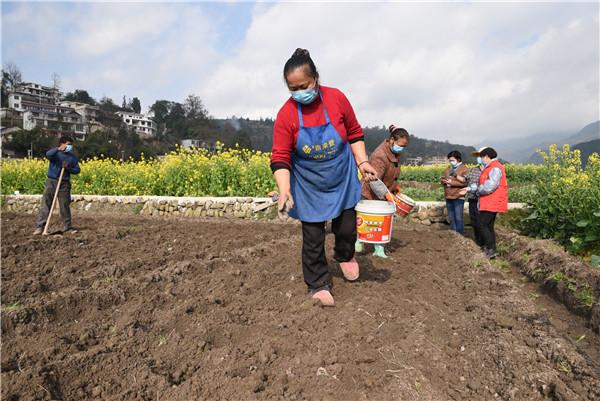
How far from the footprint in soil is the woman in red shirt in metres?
0.68

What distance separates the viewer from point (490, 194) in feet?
17.1

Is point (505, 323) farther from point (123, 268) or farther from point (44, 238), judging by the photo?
point (44, 238)

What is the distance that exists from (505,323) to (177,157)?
846 centimetres

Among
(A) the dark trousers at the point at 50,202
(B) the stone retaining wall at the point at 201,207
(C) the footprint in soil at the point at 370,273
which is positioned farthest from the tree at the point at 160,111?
(C) the footprint in soil at the point at 370,273

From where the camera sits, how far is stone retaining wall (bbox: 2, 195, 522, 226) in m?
7.80

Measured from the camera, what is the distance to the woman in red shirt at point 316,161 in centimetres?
267

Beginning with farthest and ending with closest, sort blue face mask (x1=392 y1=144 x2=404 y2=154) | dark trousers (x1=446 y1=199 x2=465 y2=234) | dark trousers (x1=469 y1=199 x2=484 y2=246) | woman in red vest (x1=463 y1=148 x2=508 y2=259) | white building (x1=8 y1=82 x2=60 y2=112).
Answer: white building (x1=8 y1=82 x2=60 y2=112) → dark trousers (x1=446 y1=199 x2=465 y2=234) → dark trousers (x1=469 y1=199 x2=484 y2=246) → woman in red vest (x1=463 y1=148 x2=508 y2=259) → blue face mask (x1=392 y1=144 x2=404 y2=154)

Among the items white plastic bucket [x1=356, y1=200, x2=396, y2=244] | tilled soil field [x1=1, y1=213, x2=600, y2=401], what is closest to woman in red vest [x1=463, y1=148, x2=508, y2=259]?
tilled soil field [x1=1, y1=213, x2=600, y2=401]

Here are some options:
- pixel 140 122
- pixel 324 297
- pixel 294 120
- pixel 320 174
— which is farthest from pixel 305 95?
pixel 140 122

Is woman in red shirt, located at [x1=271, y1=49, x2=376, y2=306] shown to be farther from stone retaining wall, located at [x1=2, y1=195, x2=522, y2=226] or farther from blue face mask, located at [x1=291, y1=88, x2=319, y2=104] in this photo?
stone retaining wall, located at [x1=2, y1=195, x2=522, y2=226]

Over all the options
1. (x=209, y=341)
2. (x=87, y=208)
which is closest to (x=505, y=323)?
(x=209, y=341)

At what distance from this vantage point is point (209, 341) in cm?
229

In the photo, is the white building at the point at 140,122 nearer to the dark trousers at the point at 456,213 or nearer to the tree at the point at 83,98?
the tree at the point at 83,98

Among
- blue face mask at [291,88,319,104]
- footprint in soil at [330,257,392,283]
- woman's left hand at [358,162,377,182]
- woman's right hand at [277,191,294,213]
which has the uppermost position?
blue face mask at [291,88,319,104]
